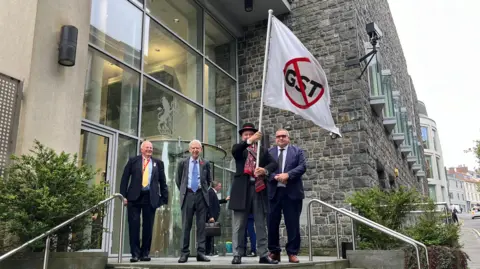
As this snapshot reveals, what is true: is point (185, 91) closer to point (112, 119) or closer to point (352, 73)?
point (112, 119)

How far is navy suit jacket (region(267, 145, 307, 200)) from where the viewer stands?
5848 millimetres

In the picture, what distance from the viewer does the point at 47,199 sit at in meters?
4.77

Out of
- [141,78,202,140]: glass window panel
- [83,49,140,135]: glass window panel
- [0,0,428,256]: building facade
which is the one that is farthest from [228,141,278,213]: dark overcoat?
[141,78,202,140]: glass window panel

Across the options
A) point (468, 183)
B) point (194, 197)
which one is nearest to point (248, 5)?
point (194, 197)

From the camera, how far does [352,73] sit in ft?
40.1

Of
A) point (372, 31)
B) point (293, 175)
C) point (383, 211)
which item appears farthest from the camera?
point (372, 31)

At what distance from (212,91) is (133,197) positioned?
23.0 feet

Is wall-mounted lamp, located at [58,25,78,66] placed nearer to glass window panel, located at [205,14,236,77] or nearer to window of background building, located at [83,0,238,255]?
window of background building, located at [83,0,238,255]

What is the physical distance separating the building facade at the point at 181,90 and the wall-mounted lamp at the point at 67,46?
0.32 feet

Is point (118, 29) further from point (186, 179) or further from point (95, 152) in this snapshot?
point (186, 179)

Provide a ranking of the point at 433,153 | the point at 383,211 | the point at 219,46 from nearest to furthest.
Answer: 1. the point at 383,211
2. the point at 219,46
3. the point at 433,153

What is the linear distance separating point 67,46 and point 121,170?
304 cm

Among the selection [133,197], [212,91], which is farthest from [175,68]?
[133,197]

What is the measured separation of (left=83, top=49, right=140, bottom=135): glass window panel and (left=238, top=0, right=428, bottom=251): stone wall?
15.8ft
